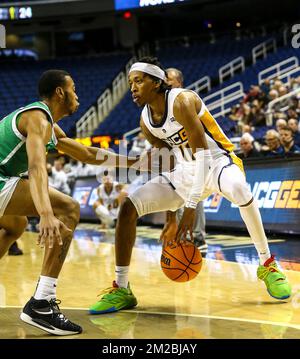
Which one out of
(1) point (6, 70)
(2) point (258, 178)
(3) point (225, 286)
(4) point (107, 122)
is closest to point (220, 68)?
(4) point (107, 122)

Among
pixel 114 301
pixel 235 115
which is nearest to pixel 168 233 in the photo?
pixel 114 301

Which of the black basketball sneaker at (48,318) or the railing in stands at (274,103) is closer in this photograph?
the black basketball sneaker at (48,318)

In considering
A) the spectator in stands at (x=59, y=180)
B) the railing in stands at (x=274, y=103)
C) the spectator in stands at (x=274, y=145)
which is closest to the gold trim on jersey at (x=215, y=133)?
the spectator in stands at (x=274, y=145)

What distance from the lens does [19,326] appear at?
3787 mm

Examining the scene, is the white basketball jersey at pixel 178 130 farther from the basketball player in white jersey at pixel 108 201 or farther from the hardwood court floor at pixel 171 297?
the basketball player in white jersey at pixel 108 201

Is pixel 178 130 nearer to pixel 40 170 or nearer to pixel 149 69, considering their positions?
pixel 149 69

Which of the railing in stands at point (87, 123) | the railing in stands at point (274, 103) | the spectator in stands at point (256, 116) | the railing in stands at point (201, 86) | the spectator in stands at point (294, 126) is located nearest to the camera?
the spectator in stands at point (294, 126)

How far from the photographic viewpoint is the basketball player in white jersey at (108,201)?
457 inches

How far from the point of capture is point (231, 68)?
65.2 ft

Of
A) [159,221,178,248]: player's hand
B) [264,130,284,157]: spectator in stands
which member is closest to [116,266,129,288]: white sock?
[159,221,178,248]: player's hand

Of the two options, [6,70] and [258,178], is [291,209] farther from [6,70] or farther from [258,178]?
[6,70]

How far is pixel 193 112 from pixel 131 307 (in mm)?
1501

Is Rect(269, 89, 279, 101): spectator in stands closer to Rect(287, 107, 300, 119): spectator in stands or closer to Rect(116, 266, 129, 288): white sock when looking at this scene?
Rect(287, 107, 300, 119): spectator in stands

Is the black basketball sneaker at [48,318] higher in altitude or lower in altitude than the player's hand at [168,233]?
lower
